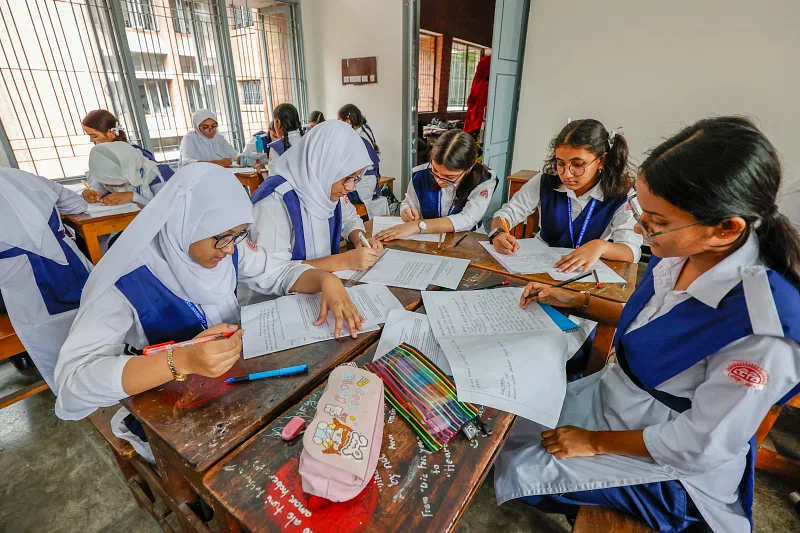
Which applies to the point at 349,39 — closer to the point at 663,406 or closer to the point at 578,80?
the point at 578,80

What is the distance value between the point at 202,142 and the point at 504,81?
11.1 ft

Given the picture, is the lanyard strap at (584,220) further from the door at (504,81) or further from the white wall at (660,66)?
the door at (504,81)

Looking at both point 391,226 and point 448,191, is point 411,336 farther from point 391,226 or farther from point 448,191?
point 448,191

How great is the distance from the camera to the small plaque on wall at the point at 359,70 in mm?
4707

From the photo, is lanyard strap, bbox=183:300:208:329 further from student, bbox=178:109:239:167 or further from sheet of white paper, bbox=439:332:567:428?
student, bbox=178:109:239:167

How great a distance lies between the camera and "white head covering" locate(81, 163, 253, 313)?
817mm

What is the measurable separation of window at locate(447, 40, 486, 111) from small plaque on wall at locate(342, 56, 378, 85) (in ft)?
8.11

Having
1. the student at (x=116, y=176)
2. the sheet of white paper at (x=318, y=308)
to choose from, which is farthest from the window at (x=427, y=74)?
the sheet of white paper at (x=318, y=308)

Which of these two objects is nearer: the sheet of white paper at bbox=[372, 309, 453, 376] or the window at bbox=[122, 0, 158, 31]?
the sheet of white paper at bbox=[372, 309, 453, 376]

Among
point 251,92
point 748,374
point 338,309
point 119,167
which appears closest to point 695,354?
point 748,374

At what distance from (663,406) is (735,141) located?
0.62 meters

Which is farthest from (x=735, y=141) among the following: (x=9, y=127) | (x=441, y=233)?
(x=9, y=127)

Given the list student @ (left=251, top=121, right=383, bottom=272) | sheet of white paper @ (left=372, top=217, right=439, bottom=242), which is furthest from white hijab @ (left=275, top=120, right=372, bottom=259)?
sheet of white paper @ (left=372, top=217, right=439, bottom=242)

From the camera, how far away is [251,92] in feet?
16.5
